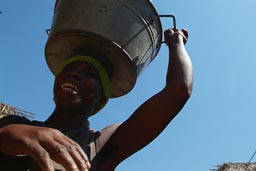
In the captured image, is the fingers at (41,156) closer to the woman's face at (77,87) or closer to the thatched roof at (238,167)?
the woman's face at (77,87)

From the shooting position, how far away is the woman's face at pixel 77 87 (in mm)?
1760

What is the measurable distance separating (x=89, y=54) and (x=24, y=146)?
0.77 meters

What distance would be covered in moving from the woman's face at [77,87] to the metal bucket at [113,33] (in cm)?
12

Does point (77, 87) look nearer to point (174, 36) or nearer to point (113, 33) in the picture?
point (113, 33)

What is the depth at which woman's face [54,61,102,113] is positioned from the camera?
176cm

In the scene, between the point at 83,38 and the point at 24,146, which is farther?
the point at 83,38

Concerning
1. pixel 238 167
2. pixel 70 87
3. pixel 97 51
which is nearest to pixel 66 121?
pixel 70 87

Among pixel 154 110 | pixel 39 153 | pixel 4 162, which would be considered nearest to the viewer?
pixel 39 153

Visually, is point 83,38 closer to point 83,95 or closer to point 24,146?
point 83,95

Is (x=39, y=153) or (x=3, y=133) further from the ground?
(x=3, y=133)

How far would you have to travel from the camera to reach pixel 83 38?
1881mm

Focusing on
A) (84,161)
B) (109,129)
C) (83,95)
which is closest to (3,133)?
(84,161)

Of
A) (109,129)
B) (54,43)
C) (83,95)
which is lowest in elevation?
(109,129)

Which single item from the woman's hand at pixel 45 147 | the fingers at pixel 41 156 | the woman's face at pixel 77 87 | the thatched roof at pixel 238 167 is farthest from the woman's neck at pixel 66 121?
the thatched roof at pixel 238 167
